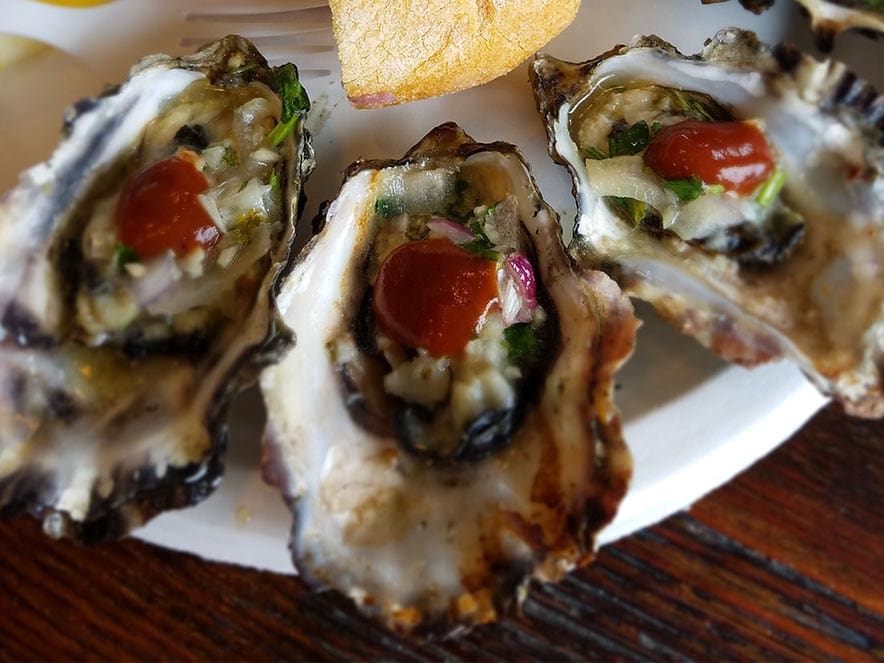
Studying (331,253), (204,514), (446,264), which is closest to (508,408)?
(446,264)

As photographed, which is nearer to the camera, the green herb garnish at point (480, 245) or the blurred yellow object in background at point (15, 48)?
the green herb garnish at point (480, 245)

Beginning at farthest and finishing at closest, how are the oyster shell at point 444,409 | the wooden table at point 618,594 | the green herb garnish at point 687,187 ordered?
the wooden table at point 618,594 → the green herb garnish at point 687,187 → the oyster shell at point 444,409

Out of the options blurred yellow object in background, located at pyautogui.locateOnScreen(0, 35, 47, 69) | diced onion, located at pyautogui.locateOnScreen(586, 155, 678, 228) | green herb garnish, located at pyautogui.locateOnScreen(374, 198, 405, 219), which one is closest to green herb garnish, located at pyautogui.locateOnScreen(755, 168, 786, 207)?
diced onion, located at pyautogui.locateOnScreen(586, 155, 678, 228)

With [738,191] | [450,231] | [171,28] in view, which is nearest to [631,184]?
[738,191]

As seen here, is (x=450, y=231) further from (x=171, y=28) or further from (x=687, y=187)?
(x=171, y=28)

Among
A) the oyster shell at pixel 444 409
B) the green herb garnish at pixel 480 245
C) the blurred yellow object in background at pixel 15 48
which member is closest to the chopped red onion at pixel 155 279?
the oyster shell at pixel 444 409

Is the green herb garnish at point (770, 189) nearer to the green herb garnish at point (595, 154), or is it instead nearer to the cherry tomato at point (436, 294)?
the green herb garnish at point (595, 154)
